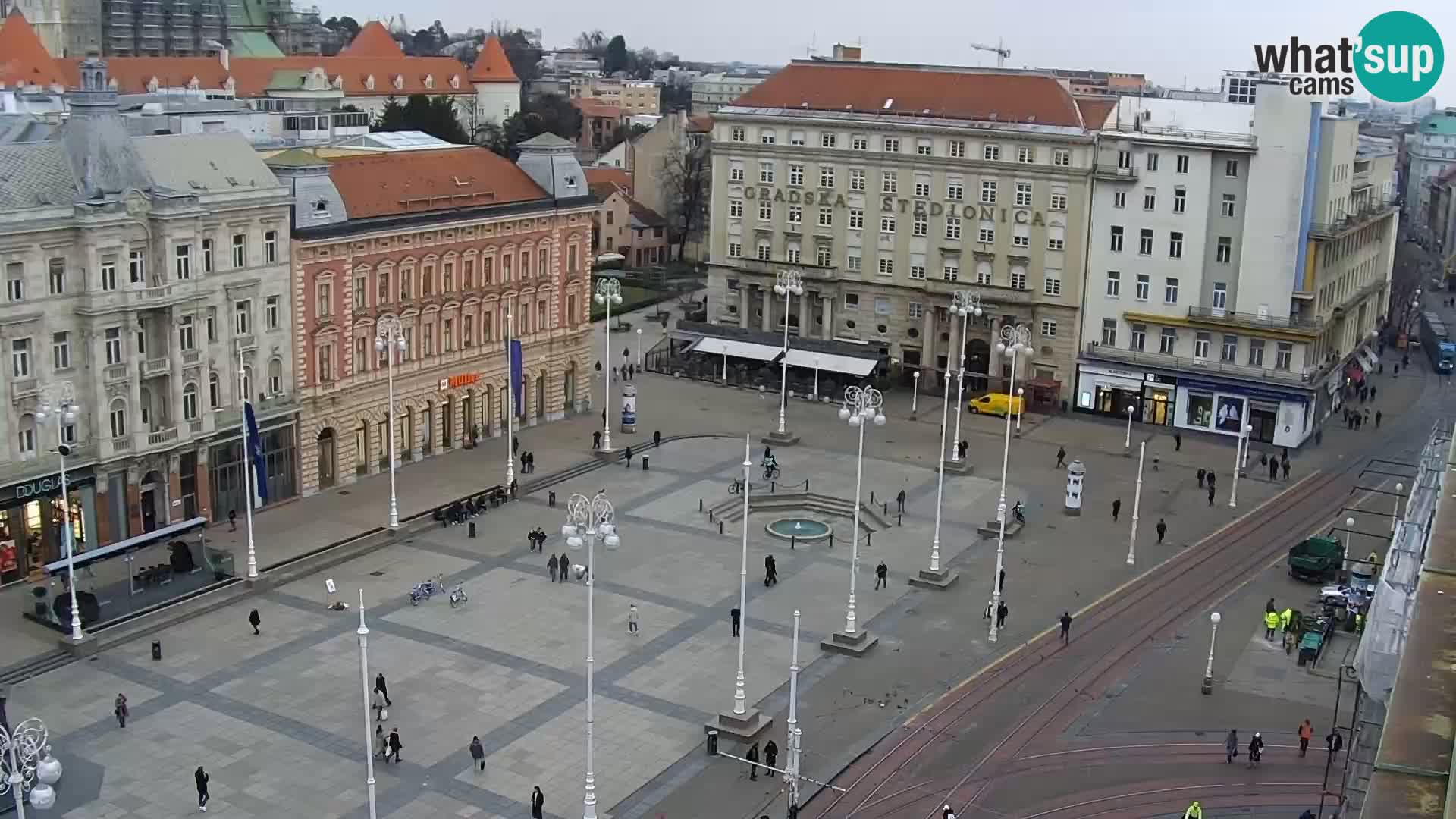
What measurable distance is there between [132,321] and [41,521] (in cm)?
833

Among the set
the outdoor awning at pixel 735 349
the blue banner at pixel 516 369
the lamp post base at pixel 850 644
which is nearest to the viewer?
the lamp post base at pixel 850 644

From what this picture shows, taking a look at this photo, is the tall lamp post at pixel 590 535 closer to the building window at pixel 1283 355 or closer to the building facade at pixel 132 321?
the building facade at pixel 132 321

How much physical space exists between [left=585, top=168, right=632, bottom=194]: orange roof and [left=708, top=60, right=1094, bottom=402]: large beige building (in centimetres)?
4606

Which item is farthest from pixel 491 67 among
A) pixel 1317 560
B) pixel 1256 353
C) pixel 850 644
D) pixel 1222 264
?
pixel 850 644

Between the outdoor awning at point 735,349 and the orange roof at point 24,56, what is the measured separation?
69060mm

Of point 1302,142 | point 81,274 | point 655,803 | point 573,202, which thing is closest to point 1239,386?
point 1302,142

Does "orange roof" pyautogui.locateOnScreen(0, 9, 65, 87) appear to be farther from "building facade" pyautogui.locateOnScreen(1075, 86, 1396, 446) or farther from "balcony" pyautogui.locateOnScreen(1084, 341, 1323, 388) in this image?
Answer: "balcony" pyautogui.locateOnScreen(1084, 341, 1323, 388)

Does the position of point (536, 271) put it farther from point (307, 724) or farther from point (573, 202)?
point (307, 724)

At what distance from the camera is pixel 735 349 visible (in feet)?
312

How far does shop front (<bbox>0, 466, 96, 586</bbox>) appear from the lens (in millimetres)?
53812

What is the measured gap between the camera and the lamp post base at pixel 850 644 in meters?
50.6

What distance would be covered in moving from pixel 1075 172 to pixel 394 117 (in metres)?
72.9

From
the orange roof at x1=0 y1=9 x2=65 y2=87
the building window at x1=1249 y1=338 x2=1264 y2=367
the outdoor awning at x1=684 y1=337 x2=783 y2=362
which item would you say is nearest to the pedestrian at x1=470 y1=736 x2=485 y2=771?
the outdoor awning at x1=684 y1=337 x2=783 y2=362

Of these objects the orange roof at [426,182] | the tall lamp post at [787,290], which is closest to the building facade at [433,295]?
the orange roof at [426,182]
